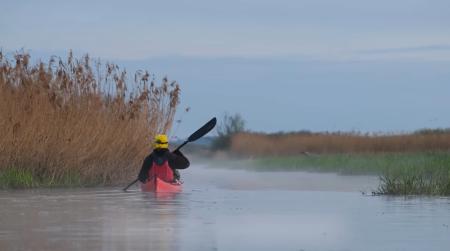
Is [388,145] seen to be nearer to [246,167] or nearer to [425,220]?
[246,167]

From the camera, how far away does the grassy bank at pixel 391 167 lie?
18.4 meters

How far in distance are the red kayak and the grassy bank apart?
150 inches

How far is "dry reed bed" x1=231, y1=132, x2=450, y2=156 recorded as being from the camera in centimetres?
3597

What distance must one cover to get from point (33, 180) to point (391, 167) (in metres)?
9.79

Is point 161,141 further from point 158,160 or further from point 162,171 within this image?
point 162,171

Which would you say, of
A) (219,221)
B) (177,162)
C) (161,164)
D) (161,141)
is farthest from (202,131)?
(219,221)

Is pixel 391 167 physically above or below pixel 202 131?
below

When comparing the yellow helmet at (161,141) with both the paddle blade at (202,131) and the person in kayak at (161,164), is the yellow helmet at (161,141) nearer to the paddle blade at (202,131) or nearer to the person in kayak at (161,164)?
the person in kayak at (161,164)

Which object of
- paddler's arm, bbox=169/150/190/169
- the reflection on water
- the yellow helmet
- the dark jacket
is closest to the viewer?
the reflection on water

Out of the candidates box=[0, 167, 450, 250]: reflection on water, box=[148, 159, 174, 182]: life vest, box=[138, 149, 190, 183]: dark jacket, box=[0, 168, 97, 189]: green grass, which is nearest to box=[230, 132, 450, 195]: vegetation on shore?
box=[138, 149, 190, 183]: dark jacket

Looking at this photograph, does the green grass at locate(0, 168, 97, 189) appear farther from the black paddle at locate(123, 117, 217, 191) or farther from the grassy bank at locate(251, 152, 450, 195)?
the grassy bank at locate(251, 152, 450, 195)

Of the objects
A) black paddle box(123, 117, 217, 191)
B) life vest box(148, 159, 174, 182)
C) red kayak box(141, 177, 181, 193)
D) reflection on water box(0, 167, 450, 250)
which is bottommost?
reflection on water box(0, 167, 450, 250)

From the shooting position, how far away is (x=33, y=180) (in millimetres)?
21016

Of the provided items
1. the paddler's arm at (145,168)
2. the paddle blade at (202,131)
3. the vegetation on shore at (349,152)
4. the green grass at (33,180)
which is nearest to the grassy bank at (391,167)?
the vegetation on shore at (349,152)
